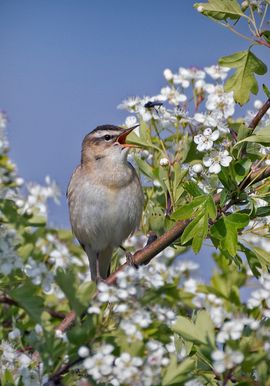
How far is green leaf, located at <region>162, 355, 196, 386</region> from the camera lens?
228 centimetres

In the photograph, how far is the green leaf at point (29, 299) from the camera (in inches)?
95.3

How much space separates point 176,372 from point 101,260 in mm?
3289

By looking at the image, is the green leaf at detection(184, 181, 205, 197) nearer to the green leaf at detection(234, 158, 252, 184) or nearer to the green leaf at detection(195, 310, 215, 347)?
the green leaf at detection(234, 158, 252, 184)

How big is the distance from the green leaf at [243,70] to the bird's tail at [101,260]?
2407 mm

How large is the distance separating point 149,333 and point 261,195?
809 mm

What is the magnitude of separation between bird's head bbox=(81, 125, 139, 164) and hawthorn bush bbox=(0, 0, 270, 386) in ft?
4.62

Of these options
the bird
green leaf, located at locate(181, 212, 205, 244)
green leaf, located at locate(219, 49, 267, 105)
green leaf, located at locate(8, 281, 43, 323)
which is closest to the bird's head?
the bird

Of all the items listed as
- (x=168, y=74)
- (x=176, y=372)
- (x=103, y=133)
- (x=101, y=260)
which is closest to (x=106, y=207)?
(x=101, y=260)

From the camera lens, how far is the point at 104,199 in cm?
532

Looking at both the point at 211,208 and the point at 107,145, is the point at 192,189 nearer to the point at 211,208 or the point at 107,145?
the point at 211,208

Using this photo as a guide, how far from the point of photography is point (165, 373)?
7.53 feet

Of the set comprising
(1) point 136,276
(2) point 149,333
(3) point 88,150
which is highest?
(1) point 136,276

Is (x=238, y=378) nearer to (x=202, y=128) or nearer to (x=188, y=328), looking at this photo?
(x=188, y=328)

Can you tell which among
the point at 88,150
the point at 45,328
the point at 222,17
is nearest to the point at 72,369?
the point at 45,328
